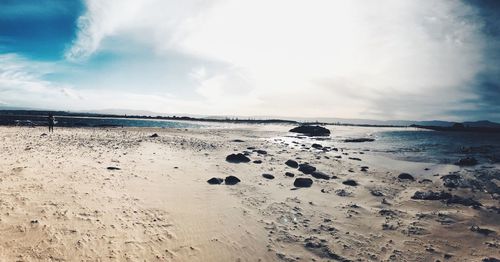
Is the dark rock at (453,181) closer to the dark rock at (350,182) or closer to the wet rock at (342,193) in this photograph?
the dark rock at (350,182)

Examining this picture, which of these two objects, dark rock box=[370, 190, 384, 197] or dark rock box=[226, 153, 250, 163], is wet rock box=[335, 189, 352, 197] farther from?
dark rock box=[226, 153, 250, 163]

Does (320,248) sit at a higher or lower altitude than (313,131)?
lower

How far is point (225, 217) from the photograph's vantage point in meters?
9.27

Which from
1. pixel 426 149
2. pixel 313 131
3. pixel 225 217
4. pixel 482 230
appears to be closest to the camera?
pixel 482 230

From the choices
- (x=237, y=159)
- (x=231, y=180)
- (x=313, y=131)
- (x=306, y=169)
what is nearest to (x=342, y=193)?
A: (x=306, y=169)

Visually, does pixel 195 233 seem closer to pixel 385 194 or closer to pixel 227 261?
pixel 227 261

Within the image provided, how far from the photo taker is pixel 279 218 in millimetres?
9352

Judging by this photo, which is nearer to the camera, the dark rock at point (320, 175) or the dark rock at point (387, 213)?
the dark rock at point (387, 213)

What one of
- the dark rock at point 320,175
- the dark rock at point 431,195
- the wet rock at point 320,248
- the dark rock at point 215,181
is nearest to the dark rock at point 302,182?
the dark rock at point 320,175

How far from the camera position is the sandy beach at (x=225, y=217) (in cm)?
701

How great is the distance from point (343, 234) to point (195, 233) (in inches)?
171

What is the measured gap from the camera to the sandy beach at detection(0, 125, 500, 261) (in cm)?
701

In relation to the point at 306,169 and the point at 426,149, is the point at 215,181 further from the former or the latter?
the point at 426,149

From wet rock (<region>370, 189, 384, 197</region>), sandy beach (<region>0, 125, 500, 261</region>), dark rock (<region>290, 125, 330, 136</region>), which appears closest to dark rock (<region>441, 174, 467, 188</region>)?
sandy beach (<region>0, 125, 500, 261</region>)
